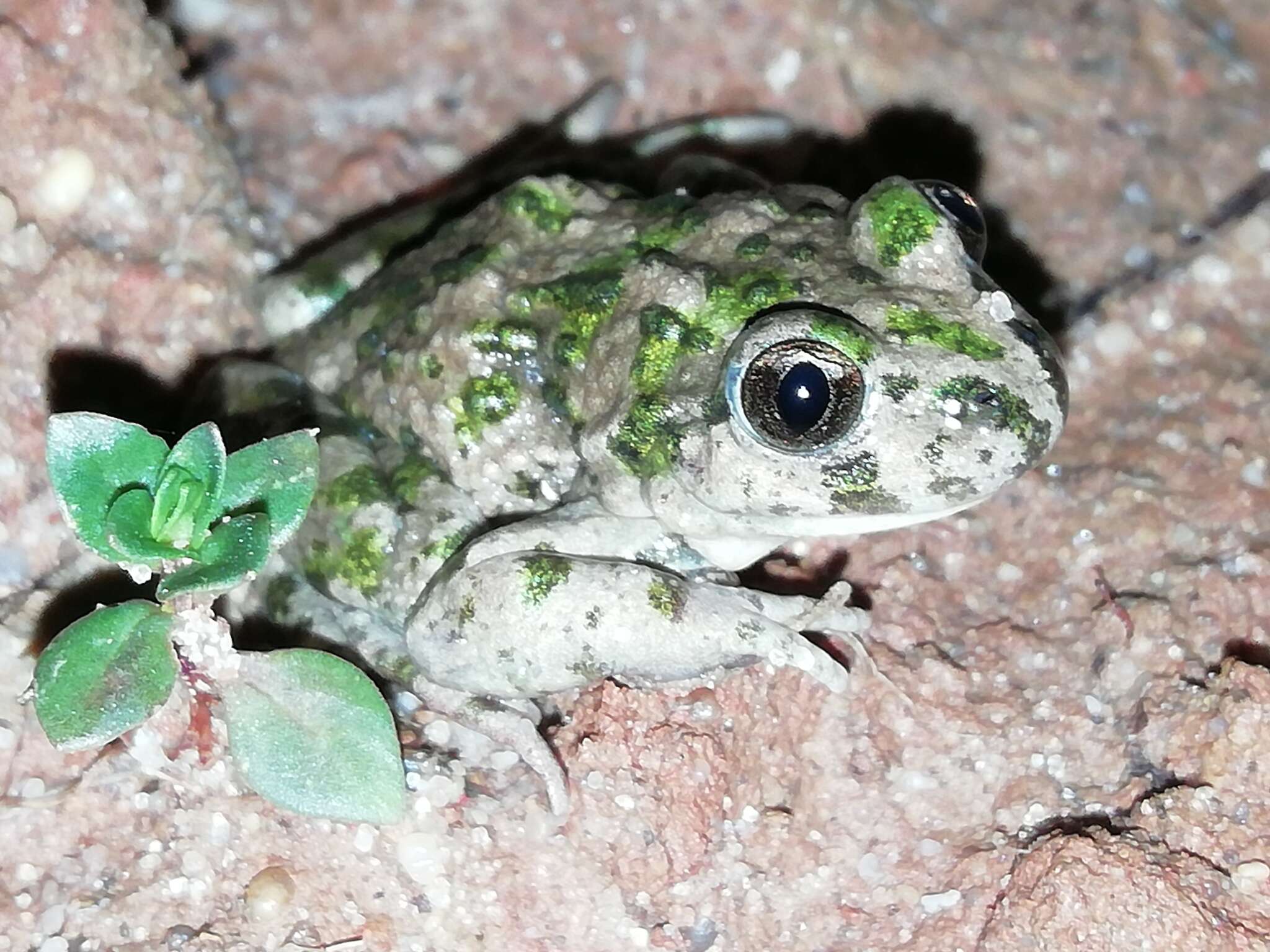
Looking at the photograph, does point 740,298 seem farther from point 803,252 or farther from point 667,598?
point 667,598

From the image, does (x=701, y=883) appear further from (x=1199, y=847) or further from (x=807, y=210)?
(x=807, y=210)

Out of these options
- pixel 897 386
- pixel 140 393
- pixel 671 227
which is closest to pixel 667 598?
pixel 897 386

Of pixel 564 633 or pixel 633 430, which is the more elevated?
pixel 633 430

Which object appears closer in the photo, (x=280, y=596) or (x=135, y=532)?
(x=135, y=532)

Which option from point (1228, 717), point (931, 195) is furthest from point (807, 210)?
point (1228, 717)

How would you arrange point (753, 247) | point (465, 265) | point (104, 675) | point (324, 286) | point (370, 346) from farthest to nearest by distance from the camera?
point (324, 286) → point (370, 346) → point (465, 265) → point (753, 247) → point (104, 675)

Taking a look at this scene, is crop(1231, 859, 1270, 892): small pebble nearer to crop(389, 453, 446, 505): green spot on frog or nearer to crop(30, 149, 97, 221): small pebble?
crop(389, 453, 446, 505): green spot on frog
